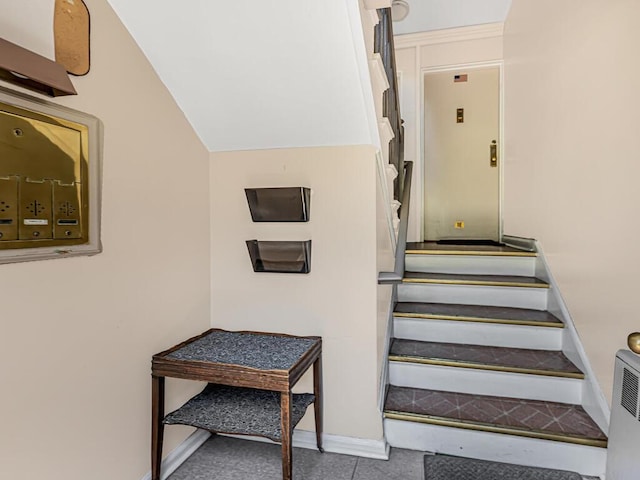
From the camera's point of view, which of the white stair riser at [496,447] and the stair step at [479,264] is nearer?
the white stair riser at [496,447]

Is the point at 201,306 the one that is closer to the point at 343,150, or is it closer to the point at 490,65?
the point at 343,150

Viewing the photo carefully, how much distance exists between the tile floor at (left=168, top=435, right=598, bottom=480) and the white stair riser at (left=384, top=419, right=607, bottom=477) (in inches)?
2.3

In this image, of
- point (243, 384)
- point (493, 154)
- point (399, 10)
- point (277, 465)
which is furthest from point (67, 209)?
point (493, 154)

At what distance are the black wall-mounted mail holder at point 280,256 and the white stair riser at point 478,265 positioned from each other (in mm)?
1462

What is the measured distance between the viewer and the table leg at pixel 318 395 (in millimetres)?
1802

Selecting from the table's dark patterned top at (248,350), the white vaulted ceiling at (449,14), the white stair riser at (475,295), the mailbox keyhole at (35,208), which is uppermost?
the white vaulted ceiling at (449,14)

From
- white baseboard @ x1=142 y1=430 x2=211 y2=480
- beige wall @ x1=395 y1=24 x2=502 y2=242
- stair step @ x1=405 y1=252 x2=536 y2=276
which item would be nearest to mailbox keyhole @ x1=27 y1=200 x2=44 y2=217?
white baseboard @ x1=142 y1=430 x2=211 y2=480

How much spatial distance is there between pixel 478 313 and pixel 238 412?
5.35 ft

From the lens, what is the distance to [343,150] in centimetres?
181

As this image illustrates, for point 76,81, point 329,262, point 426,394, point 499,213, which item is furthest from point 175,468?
point 499,213

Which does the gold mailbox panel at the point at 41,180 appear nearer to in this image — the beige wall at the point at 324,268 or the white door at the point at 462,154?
the beige wall at the point at 324,268

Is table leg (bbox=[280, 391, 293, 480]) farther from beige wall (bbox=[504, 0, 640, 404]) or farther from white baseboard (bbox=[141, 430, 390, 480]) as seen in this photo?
beige wall (bbox=[504, 0, 640, 404])

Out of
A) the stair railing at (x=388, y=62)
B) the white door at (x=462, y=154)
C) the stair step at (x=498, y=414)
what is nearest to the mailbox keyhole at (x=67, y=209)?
→ the stair railing at (x=388, y=62)

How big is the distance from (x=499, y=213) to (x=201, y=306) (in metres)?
3.21
